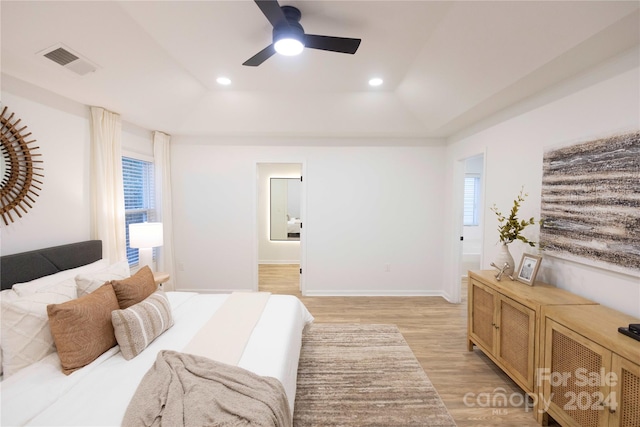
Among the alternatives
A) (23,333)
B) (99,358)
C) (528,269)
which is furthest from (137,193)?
(528,269)

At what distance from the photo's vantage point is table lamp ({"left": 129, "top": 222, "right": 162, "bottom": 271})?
3.10 meters

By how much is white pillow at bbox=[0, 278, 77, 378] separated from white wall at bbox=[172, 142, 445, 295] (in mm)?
2731

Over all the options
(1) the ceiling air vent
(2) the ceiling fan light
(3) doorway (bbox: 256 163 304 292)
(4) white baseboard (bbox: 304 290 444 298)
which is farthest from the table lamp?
(3) doorway (bbox: 256 163 304 292)

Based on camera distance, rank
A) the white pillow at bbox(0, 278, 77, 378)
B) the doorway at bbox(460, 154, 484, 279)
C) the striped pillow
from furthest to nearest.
A: 1. the doorway at bbox(460, 154, 484, 279)
2. the striped pillow
3. the white pillow at bbox(0, 278, 77, 378)

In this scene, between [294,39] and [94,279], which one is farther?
[94,279]

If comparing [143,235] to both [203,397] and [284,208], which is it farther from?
[284,208]

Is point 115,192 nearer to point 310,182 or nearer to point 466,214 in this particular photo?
point 310,182

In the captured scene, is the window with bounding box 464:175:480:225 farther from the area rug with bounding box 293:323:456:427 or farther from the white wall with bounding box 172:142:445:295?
the area rug with bounding box 293:323:456:427

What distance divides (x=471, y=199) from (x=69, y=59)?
7.13 meters

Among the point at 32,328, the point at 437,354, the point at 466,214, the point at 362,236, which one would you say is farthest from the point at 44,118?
the point at 466,214

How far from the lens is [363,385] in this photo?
7.27 feet

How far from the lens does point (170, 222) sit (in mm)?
4195

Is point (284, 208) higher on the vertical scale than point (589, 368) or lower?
higher

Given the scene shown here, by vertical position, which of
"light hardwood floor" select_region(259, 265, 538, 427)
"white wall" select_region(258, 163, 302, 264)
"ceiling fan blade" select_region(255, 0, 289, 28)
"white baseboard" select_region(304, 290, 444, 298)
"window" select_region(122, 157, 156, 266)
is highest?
"ceiling fan blade" select_region(255, 0, 289, 28)
